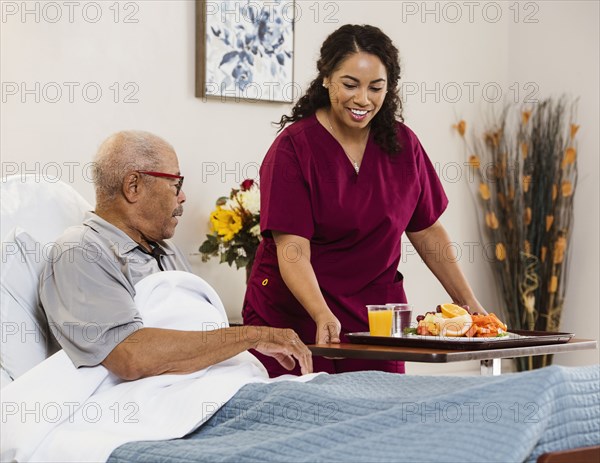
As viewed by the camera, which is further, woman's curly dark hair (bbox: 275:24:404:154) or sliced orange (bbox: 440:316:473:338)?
woman's curly dark hair (bbox: 275:24:404:154)

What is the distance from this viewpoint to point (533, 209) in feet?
14.0

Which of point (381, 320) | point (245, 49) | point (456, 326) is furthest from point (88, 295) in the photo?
point (245, 49)

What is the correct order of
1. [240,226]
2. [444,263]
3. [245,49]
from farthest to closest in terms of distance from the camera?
1. [245,49]
2. [240,226]
3. [444,263]

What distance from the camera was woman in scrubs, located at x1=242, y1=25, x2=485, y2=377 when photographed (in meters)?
2.42

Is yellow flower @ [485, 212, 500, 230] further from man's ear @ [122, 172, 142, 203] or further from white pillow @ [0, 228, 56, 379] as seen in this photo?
white pillow @ [0, 228, 56, 379]

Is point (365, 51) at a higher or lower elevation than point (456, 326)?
higher

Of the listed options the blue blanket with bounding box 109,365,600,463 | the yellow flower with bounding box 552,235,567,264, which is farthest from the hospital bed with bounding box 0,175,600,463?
the yellow flower with bounding box 552,235,567,264

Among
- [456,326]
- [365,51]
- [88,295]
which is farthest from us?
[365,51]

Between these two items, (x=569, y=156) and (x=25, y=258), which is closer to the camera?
(x=25, y=258)

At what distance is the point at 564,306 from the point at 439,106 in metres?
1.05

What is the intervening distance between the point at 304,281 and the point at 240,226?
91 cm

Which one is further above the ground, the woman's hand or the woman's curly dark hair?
the woman's curly dark hair

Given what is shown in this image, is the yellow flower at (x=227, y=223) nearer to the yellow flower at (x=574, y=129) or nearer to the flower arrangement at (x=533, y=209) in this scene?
the flower arrangement at (x=533, y=209)

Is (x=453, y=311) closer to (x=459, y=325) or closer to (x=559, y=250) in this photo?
(x=459, y=325)
